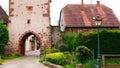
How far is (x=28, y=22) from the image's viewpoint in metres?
53.9

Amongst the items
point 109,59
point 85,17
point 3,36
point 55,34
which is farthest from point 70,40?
point 109,59

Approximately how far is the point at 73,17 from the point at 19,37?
25.5 feet

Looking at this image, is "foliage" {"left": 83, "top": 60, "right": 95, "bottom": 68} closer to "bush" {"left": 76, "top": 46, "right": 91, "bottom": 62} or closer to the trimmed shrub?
"bush" {"left": 76, "top": 46, "right": 91, "bottom": 62}

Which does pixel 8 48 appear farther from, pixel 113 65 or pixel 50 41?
pixel 113 65

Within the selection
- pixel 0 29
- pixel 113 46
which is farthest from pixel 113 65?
pixel 0 29

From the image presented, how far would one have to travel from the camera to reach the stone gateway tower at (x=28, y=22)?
177ft

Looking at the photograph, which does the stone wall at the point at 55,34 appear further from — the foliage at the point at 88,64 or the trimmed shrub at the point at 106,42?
the foliage at the point at 88,64

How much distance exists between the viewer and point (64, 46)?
45500 mm

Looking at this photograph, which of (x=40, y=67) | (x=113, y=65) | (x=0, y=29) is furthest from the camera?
(x=0, y=29)

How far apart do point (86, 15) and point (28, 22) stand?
8.07 meters

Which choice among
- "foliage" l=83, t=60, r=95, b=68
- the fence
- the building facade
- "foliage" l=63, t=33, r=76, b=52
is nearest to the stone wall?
the building facade

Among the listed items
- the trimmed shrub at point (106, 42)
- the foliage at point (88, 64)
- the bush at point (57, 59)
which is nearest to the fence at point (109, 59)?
the foliage at point (88, 64)

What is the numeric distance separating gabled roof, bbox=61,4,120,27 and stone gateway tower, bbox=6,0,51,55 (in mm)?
2978

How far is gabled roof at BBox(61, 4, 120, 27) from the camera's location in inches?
2089
